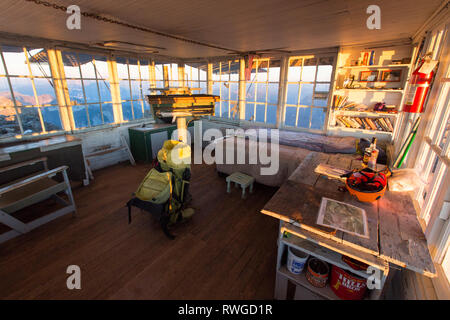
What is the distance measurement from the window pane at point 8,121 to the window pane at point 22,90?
0.18m

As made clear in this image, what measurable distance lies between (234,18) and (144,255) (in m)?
2.90

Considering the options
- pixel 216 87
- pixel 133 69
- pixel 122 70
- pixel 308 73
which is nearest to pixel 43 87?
pixel 122 70

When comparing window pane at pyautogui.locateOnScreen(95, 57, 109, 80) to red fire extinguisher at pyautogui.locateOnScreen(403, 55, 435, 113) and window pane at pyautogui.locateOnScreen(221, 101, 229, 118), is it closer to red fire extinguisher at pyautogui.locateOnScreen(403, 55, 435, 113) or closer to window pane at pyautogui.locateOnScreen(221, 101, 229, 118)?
window pane at pyautogui.locateOnScreen(221, 101, 229, 118)

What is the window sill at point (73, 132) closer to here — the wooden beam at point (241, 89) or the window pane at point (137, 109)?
the window pane at point (137, 109)

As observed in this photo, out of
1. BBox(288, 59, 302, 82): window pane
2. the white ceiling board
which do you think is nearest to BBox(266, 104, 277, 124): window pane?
BBox(288, 59, 302, 82): window pane

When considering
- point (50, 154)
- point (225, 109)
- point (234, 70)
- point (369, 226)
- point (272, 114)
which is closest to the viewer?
point (369, 226)

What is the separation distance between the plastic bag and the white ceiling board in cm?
154

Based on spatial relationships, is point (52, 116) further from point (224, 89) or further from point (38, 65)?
point (224, 89)

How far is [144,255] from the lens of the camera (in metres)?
2.42

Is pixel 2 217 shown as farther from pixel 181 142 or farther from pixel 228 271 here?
pixel 228 271

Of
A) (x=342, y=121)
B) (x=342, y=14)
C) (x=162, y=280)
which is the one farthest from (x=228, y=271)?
(x=342, y=121)

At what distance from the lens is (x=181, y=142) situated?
2.78 metres
